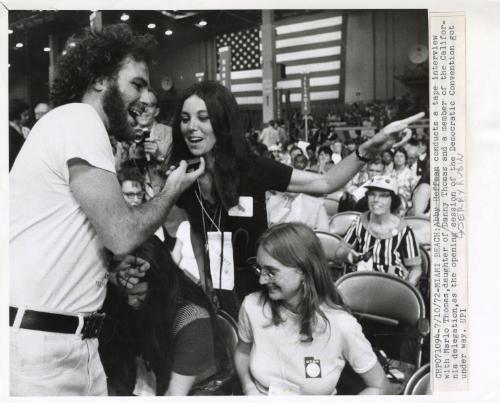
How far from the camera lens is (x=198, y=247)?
3.63 feet

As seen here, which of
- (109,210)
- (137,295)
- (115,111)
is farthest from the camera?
(137,295)

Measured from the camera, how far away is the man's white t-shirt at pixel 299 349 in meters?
1.04

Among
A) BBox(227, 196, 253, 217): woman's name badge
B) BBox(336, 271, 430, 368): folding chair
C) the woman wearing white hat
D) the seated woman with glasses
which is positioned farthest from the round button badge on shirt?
BBox(227, 196, 253, 217): woman's name badge

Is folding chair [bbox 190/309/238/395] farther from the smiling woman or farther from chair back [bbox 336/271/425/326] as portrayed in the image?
chair back [bbox 336/271/425/326]

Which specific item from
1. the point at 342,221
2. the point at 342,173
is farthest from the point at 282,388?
the point at 342,173

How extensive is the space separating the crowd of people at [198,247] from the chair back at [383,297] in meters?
0.03

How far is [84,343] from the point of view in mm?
962

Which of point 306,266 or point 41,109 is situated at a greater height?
point 41,109

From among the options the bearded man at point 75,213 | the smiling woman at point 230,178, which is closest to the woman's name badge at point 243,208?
the smiling woman at point 230,178

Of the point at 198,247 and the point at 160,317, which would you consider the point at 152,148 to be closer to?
the point at 198,247

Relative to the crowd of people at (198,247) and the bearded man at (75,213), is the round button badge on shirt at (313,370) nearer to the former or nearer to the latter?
the crowd of people at (198,247)

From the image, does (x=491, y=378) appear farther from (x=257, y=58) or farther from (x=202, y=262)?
(x=257, y=58)

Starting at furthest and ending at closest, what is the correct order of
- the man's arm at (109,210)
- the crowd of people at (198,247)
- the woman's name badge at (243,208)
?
the woman's name badge at (243,208)
the crowd of people at (198,247)
the man's arm at (109,210)

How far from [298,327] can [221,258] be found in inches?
9.0
